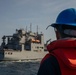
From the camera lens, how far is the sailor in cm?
196

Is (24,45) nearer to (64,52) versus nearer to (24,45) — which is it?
(24,45)

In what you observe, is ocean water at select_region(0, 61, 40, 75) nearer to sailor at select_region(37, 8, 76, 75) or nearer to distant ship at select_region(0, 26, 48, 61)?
distant ship at select_region(0, 26, 48, 61)

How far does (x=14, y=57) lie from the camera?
66.0m

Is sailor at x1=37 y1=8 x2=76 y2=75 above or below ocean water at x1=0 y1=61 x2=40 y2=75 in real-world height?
above

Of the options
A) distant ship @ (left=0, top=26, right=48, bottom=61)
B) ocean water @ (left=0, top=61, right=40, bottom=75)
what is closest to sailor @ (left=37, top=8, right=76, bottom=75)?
ocean water @ (left=0, top=61, right=40, bottom=75)

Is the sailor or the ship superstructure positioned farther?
the ship superstructure

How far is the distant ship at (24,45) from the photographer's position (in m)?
68.9

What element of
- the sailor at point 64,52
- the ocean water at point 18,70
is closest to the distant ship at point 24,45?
the ocean water at point 18,70

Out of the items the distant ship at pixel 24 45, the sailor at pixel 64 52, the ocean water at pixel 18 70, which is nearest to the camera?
the sailor at pixel 64 52

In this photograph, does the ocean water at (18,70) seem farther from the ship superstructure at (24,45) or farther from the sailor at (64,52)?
the sailor at (64,52)

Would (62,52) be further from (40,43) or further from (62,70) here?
(40,43)

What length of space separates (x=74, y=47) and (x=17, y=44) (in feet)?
231

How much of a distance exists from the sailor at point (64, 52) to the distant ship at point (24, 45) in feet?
210

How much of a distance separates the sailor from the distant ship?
6386cm
